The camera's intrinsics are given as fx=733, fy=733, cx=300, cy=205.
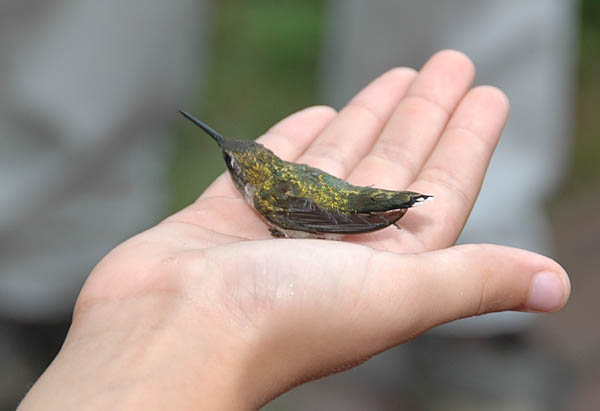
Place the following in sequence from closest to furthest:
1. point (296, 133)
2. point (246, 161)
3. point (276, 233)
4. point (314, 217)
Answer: point (314, 217), point (276, 233), point (246, 161), point (296, 133)

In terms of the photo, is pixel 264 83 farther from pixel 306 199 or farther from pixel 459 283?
pixel 459 283

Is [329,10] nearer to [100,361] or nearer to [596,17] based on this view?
[596,17]

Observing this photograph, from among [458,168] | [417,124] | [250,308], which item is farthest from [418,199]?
[417,124]

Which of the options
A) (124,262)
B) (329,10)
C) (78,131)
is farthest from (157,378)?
(329,10)

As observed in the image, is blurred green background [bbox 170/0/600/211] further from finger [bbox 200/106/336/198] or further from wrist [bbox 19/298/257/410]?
wrist [bbox 19/298/257/410]

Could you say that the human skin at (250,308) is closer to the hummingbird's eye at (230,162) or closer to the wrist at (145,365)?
the wrist at (145,365)

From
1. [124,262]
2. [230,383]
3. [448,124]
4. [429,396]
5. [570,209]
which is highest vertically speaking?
[448,124]
